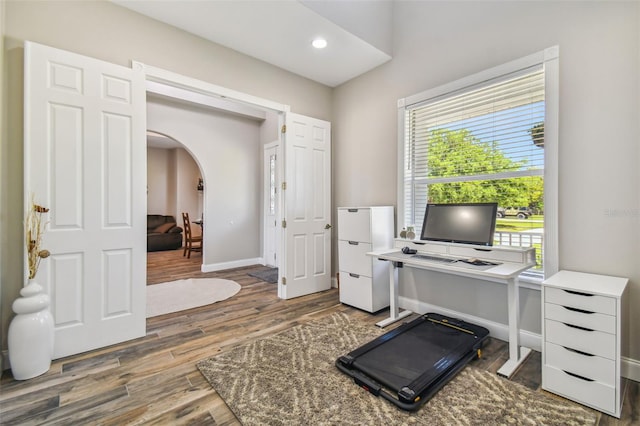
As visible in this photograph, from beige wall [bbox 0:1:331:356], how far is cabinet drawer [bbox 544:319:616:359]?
3.59 m

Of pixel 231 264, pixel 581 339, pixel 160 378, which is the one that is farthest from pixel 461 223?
pixel 231 264

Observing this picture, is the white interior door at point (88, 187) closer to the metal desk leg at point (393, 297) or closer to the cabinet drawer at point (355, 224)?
the cabinet drawer at point (355, 224)

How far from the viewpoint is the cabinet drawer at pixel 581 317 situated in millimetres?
1688

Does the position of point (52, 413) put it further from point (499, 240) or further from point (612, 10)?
point (612, 10)

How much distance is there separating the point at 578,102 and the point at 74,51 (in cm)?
403

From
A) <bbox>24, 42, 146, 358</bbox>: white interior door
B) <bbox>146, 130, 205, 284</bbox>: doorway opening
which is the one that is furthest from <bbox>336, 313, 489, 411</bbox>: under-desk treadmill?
<bbox>146, 130, 205, 284</bbox>: doorway opening

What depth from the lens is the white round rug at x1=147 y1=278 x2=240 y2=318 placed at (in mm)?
A: 3519

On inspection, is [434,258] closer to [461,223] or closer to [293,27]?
[461,223]

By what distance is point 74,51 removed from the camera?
2.41 meters

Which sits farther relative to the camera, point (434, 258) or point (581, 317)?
point (434, 258)

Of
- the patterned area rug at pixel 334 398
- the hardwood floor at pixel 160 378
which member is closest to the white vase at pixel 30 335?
the hardwood floor at pixel 160 378

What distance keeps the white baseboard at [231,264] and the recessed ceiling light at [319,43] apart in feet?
13.6

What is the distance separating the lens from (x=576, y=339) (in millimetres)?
1795

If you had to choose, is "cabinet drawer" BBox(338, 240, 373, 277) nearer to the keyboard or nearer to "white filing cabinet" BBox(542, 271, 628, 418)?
A: the keyboard
